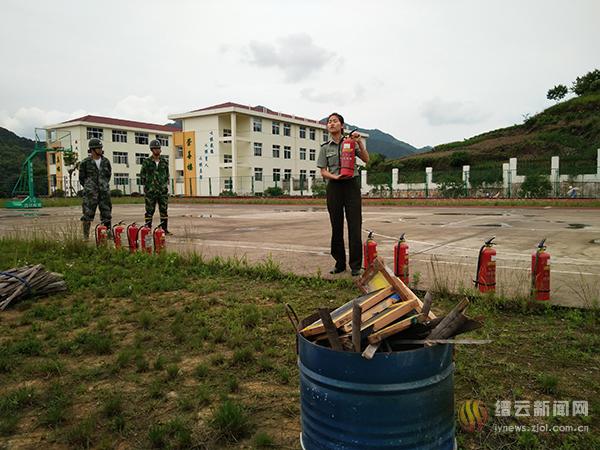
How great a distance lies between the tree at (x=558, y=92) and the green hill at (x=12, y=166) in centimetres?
7265

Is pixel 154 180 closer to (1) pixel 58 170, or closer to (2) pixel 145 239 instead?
(2) pixel 145 239

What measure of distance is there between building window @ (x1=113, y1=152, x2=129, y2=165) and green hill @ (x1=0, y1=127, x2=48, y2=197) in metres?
11.4

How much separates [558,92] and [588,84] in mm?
3954

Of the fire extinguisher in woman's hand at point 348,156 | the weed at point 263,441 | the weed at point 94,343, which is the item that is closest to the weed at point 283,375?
the weed at point 263,441

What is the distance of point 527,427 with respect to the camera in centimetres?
222

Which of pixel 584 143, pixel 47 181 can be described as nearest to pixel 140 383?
pixel 584 143

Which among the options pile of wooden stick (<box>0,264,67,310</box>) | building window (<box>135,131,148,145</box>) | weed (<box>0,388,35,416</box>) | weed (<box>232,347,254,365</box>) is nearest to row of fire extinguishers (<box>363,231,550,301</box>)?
weed (<box>232,347,254,365</box>)

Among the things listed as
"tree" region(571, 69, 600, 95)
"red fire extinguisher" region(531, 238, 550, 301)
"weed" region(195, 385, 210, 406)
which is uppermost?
"tree" region(571, 69, 600, 95)

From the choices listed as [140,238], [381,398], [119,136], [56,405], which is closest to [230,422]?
[381,398]

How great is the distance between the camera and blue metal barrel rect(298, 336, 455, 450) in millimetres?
1640

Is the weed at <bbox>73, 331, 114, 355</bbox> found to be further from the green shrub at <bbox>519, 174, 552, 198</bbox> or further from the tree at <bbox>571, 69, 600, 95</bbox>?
the tree at <bbox>571, 69, 600, 95</bbox>

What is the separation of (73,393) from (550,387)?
2.84 metres

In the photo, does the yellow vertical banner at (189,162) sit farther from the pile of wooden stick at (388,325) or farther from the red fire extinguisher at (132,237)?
the pile of wooden stick at (388,325)

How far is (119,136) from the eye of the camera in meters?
60.2
